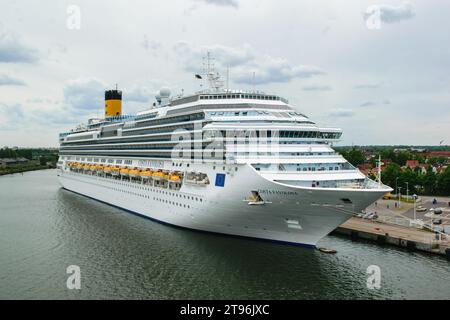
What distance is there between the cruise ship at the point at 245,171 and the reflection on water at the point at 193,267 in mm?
1716

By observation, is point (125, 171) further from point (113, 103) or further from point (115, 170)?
point (113, 103)

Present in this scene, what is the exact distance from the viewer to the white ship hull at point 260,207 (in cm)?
2283

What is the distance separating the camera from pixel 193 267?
2314cm

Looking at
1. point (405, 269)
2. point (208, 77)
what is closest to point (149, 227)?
point (208, 77)

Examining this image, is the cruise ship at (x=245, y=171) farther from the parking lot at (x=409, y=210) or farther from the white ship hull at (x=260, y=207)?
the parking lot at (x=409, y=210)

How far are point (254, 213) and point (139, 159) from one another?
629 inches

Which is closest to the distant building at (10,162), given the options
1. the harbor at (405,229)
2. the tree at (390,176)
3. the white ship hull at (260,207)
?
the tree at (390,176)

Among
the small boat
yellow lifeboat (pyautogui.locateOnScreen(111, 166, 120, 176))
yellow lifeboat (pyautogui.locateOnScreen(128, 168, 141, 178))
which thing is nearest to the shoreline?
yellow lifeboat (pyautogui.locateOnScreen(111, 166, 120, 176))

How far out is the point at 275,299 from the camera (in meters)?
19.3

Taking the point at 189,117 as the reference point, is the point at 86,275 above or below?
below

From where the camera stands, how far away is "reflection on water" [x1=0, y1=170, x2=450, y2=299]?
66.2ft

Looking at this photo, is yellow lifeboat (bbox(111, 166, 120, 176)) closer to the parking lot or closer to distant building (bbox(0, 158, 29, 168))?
the parking lot

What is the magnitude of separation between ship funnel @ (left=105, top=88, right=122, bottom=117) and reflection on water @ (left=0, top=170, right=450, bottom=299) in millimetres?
26833
